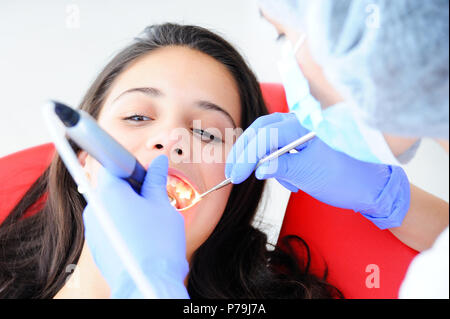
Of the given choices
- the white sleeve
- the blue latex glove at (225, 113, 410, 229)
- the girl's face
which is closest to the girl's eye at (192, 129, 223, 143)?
the girl's face

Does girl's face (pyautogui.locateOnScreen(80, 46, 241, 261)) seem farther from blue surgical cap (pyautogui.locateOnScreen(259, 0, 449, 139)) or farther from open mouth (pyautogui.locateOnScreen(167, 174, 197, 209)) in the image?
blue surgical cap (pyautogui.locateOnScreen(259, 0, 449, 139))

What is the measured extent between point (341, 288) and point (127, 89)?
0.89 m

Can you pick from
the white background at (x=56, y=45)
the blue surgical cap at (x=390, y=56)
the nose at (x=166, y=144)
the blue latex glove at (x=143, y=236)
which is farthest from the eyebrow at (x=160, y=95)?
the white background at (x=56, y=45)

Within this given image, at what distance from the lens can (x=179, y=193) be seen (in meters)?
1.12

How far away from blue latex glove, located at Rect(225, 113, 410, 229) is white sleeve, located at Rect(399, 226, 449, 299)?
0.40 metres

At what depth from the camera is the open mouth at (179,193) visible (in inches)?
44.0

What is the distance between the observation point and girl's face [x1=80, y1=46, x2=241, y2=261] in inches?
43.4

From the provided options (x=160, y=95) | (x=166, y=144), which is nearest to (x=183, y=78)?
(x=160, y=95)

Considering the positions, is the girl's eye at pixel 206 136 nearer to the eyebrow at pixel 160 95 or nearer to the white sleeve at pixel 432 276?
the eyebrow at pixel 160 95

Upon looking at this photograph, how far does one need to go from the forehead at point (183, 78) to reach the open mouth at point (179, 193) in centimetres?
20

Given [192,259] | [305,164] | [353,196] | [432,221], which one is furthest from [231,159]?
[432,221]

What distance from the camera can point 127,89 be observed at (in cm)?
121

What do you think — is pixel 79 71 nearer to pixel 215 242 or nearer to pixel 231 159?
pixel 215 242

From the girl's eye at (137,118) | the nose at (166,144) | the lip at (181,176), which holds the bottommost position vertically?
the lip at (181,176)
